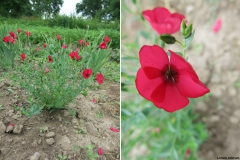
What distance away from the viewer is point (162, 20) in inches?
18.3

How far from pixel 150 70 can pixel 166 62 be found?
0.03 metres

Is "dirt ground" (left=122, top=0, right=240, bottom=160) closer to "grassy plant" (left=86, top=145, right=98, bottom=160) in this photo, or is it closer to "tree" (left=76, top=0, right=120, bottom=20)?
"tree" (left=76, top=0, right=120, bottom=20)

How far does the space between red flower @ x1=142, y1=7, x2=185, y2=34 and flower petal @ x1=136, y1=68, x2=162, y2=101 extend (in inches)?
6.1

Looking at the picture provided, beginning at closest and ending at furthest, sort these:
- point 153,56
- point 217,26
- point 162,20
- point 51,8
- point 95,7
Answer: point 153,56
point 162,20
point 217,26
point 51,8
point 95,7

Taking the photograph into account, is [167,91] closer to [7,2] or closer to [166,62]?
[166,62]

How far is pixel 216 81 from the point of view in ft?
3.99

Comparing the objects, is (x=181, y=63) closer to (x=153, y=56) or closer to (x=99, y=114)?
(x=153, y=56)

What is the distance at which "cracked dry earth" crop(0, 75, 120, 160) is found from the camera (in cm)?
92

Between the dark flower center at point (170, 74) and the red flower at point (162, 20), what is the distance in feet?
0.45

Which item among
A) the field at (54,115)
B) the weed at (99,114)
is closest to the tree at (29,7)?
the field at (54,115)

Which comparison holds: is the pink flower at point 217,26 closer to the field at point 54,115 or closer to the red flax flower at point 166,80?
the field at point 54,115

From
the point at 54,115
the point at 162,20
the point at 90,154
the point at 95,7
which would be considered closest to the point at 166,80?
the point at 162,20

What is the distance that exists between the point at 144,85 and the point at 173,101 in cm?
4

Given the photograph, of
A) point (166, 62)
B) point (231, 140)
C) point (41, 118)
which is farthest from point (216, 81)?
point (166, 62)
